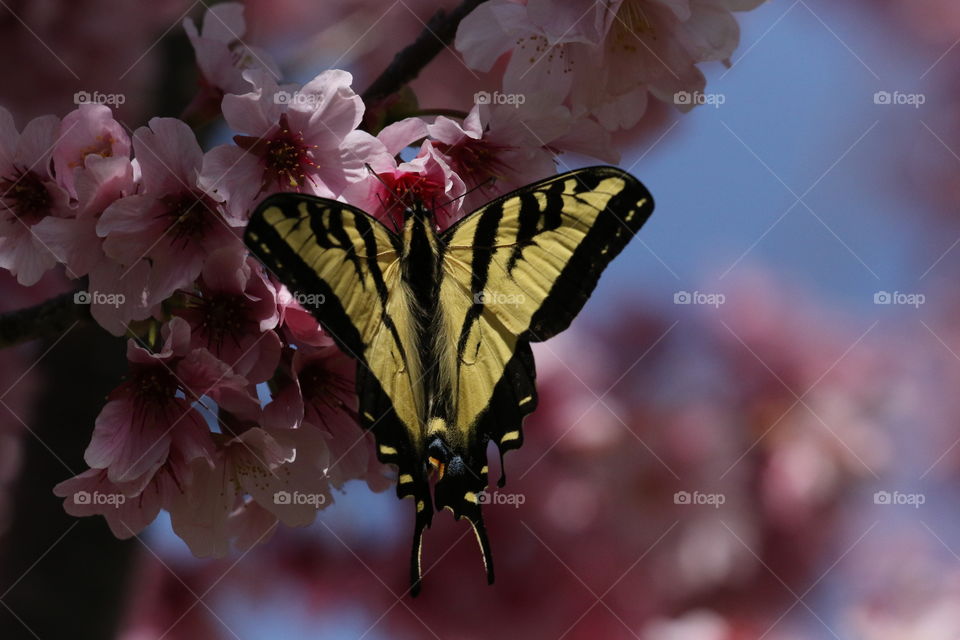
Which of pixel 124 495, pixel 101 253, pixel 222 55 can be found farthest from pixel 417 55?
pixel 124 495

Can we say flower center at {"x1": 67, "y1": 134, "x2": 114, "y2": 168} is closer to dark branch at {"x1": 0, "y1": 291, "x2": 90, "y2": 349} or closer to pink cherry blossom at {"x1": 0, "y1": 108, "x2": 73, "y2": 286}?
pink cherry blossom at {"x1": 0, "y1": 108, "x2": 73, "y2": 286}

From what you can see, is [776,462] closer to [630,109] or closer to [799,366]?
[799,366]

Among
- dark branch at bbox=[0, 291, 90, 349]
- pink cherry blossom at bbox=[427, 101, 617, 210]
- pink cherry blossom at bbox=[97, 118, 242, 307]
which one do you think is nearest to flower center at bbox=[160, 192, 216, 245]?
pink cherry blossom at bbox=[97, 118, 242, 307]

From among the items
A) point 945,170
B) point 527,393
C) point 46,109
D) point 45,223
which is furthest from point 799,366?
point 46,109

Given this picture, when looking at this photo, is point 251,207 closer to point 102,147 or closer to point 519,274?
point 102,147

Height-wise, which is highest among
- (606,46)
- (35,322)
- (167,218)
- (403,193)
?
(606,46)

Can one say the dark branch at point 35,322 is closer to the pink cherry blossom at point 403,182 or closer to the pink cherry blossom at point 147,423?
the pink cherry blossom at point 147,423

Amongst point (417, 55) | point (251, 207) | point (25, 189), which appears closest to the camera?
point (251, 207)
